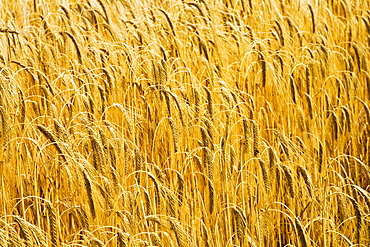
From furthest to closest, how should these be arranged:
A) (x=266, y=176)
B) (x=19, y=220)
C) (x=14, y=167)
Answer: (x=14, y=167) → (x=266, y=176) → (x=19, y=220)

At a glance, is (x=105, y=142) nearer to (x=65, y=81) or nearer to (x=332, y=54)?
(x=65, y=81)

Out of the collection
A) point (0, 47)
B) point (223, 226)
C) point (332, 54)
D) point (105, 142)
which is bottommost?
point (223, 226)

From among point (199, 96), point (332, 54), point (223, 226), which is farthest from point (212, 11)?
point (223, 226)

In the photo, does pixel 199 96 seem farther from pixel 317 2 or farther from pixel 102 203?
pixel 317 2

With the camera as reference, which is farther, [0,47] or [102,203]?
[0,47]

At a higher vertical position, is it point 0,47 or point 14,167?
point 0,47

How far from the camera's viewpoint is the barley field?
165 cm

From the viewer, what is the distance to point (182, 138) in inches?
82.9

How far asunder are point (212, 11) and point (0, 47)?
954 mm

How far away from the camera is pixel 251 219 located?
188 centimetres

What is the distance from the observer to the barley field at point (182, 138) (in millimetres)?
1648

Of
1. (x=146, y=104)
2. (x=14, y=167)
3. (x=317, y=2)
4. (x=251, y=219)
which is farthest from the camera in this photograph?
(x=317, y=2)

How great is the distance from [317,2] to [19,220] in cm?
241

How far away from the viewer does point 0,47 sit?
2.49 m
